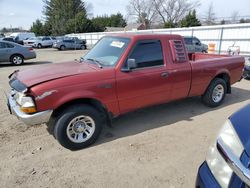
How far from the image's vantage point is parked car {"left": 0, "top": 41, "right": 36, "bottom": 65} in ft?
43.5

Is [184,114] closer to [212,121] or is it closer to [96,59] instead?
[212,121]

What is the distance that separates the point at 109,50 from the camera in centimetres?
431

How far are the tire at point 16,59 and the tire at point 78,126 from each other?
11.8 meters

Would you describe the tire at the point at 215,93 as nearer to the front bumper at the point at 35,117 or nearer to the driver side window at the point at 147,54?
the driver side window at the point at 147,54

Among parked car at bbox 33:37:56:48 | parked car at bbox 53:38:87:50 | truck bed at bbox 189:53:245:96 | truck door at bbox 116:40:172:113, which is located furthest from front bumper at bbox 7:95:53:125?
parked car at bbox 33:37:56:48

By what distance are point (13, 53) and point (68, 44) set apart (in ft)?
53.8

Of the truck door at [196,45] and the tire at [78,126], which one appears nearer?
the tire at [78,126]

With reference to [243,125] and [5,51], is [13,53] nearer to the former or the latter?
[5,51]

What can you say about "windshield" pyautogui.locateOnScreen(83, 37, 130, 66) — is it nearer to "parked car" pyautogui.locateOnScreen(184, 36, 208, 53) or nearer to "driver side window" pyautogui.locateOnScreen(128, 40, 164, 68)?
"driver side window" pyautogui.locateOnScreen(128, 40, 164, 68)

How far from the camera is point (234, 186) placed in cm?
155

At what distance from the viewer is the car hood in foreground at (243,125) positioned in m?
1.58

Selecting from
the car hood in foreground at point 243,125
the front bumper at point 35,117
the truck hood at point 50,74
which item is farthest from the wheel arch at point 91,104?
the car hood in foreground at point 243,125

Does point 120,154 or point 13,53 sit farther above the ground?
point 13,53

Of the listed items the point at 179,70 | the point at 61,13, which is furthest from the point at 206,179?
the point at 61,13
